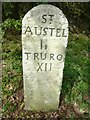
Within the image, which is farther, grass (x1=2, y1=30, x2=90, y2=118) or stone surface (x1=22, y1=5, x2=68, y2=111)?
grass (x1=2, y1=30, x2=90, y2=118)

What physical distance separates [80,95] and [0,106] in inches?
44.4

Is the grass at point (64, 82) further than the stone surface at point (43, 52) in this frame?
Yes

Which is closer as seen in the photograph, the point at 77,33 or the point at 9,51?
the point at 9,51

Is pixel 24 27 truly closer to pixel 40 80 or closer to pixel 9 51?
pixel 40 80

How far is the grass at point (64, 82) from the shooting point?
367 cm

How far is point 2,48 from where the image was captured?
5.00m

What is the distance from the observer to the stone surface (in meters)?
2.79

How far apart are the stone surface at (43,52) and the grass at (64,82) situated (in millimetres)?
276

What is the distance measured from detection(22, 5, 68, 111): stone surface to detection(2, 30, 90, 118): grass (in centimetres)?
28

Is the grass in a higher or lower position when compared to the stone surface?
lower

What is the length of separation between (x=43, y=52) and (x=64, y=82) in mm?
1085

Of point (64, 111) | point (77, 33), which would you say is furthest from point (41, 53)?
point (77, 33)

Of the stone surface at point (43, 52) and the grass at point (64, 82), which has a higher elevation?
the stone surface at point (43, 52)

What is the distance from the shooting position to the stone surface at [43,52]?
2795 mm
